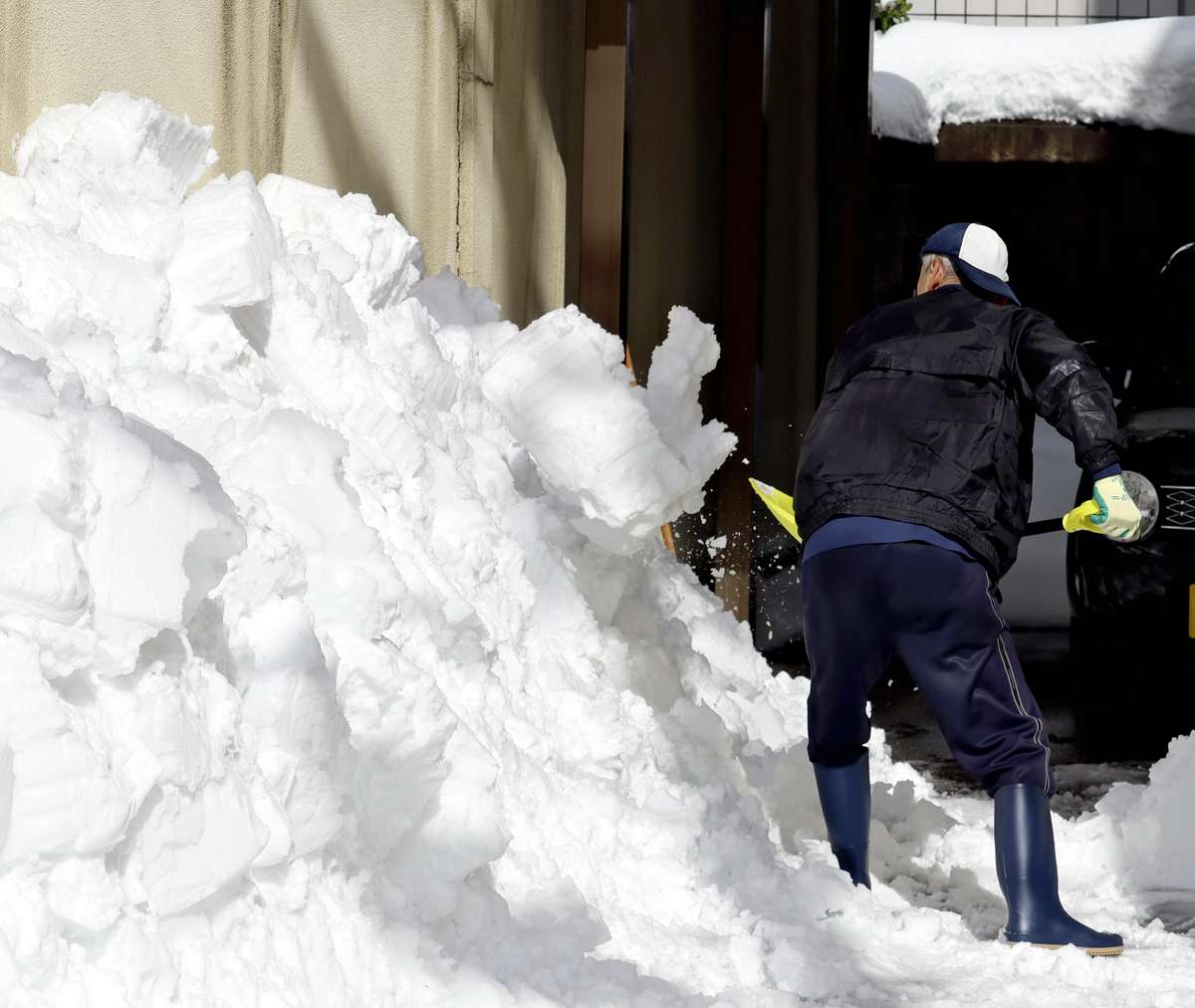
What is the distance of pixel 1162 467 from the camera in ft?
21.4

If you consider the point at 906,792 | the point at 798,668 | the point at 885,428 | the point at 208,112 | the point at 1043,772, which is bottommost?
the point at 798,668

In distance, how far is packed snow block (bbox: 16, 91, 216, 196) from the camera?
11.3 feet

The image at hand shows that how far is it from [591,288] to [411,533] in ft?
9.16

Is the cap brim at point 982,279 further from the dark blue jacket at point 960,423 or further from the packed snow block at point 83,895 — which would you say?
the packed snow block at point 83,895

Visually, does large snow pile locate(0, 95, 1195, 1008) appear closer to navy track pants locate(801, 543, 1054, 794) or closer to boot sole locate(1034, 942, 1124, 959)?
boot sole locate(1034, 942, 1124, 959)

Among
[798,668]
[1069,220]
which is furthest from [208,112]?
[1069,220]

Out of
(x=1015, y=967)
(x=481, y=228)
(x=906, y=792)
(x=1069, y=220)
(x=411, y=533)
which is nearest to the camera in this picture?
(x=1015, y=967)

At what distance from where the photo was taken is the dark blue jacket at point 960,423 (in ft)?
12.1

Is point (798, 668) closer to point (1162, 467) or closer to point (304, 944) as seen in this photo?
point (1162, 467)

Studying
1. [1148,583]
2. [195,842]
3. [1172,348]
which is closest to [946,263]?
[195,842]

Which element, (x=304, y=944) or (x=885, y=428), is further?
(x=885, y=428)

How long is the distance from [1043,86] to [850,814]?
14.4 metres

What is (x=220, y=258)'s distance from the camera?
11.5ft

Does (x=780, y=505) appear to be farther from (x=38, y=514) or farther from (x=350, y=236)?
(x=38, y=514)
